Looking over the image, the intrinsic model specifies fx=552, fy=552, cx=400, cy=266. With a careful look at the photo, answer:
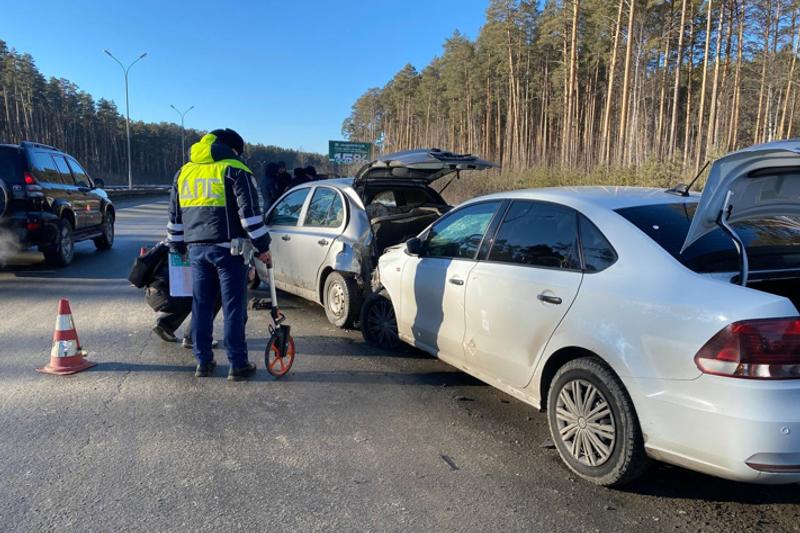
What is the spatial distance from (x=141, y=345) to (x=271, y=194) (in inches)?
242

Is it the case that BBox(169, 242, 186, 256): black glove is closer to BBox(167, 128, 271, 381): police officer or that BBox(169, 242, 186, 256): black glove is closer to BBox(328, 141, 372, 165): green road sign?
BBox(167, 128, 271, 381): police officer

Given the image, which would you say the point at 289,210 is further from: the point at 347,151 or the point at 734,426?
the point at 347,151

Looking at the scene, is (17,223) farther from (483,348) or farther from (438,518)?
(438,518)

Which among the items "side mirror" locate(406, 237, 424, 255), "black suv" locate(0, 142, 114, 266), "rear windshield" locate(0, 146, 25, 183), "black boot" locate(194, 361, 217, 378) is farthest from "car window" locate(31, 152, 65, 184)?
"side mirror" locate(406, 237, 424, 255)

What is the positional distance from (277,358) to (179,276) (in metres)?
1.27

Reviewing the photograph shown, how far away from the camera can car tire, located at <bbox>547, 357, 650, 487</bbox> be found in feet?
9.56

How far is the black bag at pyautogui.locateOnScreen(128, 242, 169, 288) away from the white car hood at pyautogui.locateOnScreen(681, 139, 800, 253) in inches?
181

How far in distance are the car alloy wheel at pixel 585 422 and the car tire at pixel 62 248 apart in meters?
9.07

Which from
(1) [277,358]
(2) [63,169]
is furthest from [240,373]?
(2) [63,169]

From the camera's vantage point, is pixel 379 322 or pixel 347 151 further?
pixel 347 151

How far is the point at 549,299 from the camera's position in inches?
133

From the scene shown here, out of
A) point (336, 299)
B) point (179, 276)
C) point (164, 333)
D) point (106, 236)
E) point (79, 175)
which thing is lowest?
point (164, 333)

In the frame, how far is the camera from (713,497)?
10.0 feet

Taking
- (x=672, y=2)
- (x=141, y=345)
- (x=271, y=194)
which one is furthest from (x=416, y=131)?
(x=141, y=345)
